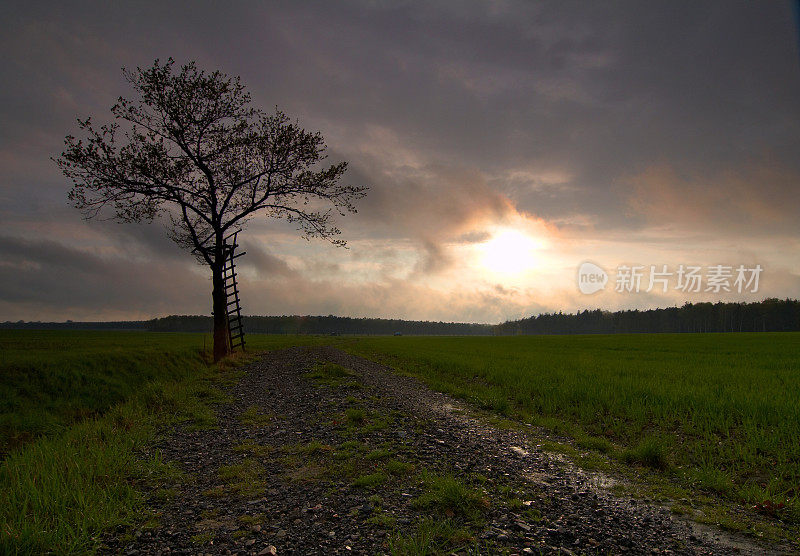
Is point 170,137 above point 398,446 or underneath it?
above

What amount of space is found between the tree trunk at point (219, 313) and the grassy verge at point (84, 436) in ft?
14.7

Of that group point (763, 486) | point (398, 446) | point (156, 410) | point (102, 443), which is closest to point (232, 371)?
point (156, 410)

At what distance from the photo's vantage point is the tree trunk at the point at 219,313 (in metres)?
27.6

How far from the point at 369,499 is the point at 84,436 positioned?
8.10 metres

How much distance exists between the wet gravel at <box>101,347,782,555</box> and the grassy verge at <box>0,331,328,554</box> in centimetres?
54

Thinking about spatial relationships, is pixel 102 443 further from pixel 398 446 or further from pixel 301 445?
pixel 398 446

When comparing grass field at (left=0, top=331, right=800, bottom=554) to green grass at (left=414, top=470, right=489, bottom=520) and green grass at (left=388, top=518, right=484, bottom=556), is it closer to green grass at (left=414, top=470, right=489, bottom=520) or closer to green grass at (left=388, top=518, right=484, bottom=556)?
green grass at (left=388, top=518, right=484, bottom=556)

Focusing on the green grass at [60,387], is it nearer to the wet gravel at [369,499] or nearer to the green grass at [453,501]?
the wet gravel at [369,499]

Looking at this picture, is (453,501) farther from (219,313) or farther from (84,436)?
(219,313)

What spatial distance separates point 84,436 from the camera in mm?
10055

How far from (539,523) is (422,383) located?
52.8ft

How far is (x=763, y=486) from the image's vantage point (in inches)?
316

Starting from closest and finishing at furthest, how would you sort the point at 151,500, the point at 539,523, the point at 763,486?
the point at 539,523 → the point at 151,500 → the point at 763,486

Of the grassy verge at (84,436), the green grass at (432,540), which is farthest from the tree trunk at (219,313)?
the green grass at (432,540)
